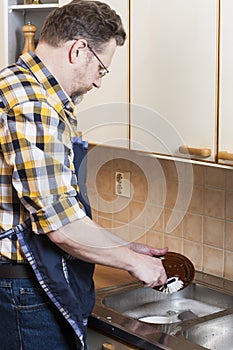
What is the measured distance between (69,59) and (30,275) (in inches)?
20.4

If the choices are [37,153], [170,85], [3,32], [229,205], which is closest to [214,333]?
[229,205]

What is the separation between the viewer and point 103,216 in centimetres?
274

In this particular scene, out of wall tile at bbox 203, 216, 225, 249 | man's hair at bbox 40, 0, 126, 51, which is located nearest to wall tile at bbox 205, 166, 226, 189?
wall tile at bbox 203, 216, 225, 249

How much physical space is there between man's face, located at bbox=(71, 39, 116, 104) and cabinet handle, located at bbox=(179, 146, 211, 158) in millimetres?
295

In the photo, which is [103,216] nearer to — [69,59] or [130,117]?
[130,117]

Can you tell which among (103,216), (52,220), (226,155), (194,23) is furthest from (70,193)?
(103,216)

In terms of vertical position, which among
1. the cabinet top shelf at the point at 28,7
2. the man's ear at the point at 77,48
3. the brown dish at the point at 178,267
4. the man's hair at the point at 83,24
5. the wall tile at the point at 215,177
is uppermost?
the cabinet top shelf at the point at 28,7

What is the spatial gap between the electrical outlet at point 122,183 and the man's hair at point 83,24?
99cm

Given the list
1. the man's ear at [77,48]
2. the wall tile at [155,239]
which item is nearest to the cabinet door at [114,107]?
the man's ear at [77,48]

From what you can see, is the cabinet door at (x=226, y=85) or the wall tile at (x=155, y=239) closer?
the cabinet door at (x=226, y=85)

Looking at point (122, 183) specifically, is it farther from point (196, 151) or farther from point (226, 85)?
point (226, 85)

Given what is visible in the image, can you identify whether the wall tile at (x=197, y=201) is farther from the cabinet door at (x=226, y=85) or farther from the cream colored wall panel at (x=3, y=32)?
the cream colored wall panel at (x=3, y=32)

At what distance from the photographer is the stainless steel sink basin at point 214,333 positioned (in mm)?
1925

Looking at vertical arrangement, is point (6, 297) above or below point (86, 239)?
below
